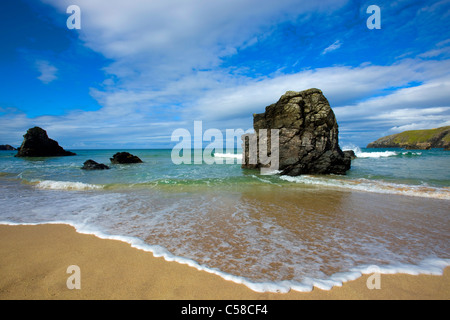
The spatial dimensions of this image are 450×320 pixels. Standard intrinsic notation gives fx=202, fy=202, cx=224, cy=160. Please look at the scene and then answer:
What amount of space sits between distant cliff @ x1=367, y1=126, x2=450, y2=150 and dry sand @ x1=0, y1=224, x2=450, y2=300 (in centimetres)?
10785

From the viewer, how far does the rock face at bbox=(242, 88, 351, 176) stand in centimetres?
1638

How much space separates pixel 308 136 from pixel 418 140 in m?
130

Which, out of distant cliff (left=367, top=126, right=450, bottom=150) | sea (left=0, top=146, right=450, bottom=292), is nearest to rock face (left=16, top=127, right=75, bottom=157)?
sea (left=0, top=146, right=450, bottom=292)

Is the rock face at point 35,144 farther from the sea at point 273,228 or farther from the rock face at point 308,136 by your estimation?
the rock face at point 308,136

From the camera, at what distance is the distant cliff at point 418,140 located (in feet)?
292

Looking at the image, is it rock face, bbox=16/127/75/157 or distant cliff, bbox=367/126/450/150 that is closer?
rock face, bbox=16/127/75/157

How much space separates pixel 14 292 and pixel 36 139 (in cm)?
5699

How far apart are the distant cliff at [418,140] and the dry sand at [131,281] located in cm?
10785

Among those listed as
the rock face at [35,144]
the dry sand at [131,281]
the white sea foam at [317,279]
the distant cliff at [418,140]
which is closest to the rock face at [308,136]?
the white sea foam at [317,279]

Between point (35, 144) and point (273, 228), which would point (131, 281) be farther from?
point (35, 144)

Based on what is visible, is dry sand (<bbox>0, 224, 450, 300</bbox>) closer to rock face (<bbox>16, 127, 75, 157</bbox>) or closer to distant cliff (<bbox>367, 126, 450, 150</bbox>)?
rock face (<bbox>16, 127, 75, 157</bbox>)
